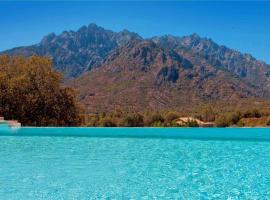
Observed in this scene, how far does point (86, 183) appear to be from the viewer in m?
10.9

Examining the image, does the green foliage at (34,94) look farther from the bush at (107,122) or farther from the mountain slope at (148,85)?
the mountain slope at (148,85)

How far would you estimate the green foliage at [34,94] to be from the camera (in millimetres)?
45594

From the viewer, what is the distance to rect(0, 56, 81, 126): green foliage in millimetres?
45594

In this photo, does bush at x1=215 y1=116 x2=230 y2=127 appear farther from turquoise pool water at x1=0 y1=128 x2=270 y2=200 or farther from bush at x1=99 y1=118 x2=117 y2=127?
turquoise pool water at x1=0 y1=128 x2=270 y2=200

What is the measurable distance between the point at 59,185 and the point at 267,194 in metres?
5.29

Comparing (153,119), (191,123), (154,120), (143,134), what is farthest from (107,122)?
(143,134)

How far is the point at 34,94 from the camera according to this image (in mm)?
46625

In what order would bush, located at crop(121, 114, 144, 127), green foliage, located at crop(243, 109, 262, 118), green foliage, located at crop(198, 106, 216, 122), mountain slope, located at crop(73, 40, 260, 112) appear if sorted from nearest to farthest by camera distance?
bush, located at crop(121, 114, 144, 127) < green foliage, located at crop(243, 109, 262, 118) < green foliage, located at crop(198, 106, 216, 122) < mountain slope, located at crop(73, 40, 260, 112)

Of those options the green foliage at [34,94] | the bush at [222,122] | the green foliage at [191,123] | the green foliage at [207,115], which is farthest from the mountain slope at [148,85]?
the green foliage at [34,94]

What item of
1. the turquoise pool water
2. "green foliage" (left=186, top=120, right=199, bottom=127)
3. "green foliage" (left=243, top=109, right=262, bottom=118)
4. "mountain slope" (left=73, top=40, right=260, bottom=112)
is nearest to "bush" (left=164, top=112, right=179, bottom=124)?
"green foliage" (left=186, top=120, right=199, bottom=127)

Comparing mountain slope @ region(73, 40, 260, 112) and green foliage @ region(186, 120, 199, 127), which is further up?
mountain slope @ region(73, 40, 260, 112)

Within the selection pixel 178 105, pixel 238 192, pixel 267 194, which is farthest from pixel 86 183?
pixel 178 105

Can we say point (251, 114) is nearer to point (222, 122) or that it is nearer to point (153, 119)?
point (222, 122)

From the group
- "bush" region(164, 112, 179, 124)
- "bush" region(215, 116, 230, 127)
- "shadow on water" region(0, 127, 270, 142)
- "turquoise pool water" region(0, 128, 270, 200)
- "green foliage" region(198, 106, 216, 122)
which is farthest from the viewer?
"green foliage" region(198, 106, 216, 122)
